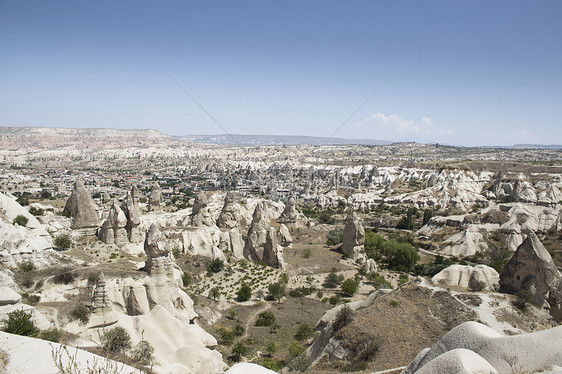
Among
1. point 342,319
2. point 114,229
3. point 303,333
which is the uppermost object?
point 114,229

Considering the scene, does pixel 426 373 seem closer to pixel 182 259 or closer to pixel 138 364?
pixel 138 364

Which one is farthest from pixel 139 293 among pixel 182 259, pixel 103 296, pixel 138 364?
pixel 182 259

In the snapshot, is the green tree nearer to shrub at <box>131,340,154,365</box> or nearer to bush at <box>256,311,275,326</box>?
bush at <box>256,311,275,326</box>

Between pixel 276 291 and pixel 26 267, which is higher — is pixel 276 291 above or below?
below

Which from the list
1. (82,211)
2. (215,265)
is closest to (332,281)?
(215,265)

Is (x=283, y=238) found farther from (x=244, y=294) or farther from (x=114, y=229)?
(x=114, y=229)
